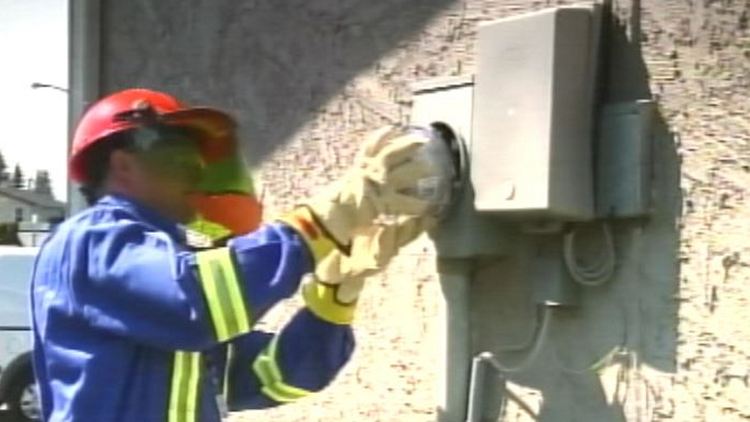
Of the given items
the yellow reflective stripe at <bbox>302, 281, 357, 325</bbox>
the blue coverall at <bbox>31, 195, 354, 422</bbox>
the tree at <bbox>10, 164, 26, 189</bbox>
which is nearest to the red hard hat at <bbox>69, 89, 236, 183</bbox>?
the blue coverall at <bbox>31, 195, 354, 422</bbox>

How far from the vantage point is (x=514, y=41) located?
12.7 ft

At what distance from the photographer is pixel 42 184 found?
2662 centimetres

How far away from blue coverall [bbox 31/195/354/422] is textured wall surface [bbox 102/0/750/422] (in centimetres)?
71

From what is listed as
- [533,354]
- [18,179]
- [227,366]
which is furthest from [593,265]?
[18,179]

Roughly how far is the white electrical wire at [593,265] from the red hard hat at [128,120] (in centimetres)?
90

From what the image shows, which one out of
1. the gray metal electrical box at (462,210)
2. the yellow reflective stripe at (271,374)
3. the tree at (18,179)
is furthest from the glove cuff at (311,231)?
the tree at (18,179)

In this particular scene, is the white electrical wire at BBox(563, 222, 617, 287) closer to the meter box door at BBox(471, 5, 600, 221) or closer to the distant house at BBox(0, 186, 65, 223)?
the meter box door at BBox(471, 5, 600, 221)

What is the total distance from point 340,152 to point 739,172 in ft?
5.23

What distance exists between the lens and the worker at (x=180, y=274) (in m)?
3.07

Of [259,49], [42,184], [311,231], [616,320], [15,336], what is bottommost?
[15,336]

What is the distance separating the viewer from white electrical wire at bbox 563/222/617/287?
3.81 meters

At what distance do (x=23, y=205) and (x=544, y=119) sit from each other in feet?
90.3

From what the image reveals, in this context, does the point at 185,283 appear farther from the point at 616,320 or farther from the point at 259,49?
the point at 259,49

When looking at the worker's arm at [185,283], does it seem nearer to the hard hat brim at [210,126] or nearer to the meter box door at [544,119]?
the hard hat brim at [210,126]
